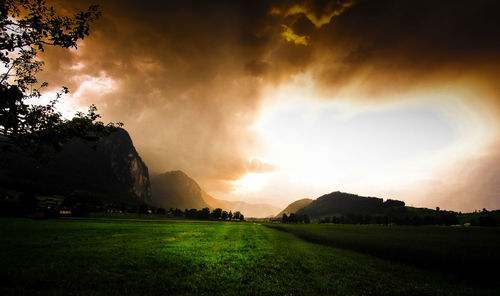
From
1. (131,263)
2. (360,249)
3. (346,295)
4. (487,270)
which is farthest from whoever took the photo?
(360,249)

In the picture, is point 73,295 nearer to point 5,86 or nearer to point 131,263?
point 131,263

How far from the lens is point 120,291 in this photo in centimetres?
1107

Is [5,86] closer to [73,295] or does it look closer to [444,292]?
[73,295]

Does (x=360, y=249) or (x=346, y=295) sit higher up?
(x=346, y=295)

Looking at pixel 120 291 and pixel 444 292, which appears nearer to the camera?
pixel 120 291

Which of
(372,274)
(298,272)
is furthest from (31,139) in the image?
(372,274)

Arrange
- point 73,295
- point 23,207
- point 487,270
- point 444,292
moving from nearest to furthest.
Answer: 1. point 73,295
2. point 444,292
3. point 487,270
4. point 23,207

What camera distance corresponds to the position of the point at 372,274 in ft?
59.0

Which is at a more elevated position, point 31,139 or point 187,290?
point 31,139

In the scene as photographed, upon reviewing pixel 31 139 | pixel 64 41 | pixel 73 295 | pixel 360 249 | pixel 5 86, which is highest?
pixel 64 41

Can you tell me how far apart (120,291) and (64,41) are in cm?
1530

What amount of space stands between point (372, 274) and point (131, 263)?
2247 centimetres

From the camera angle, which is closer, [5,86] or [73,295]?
[73,295]

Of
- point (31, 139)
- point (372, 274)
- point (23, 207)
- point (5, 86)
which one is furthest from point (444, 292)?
point (23, 207)
